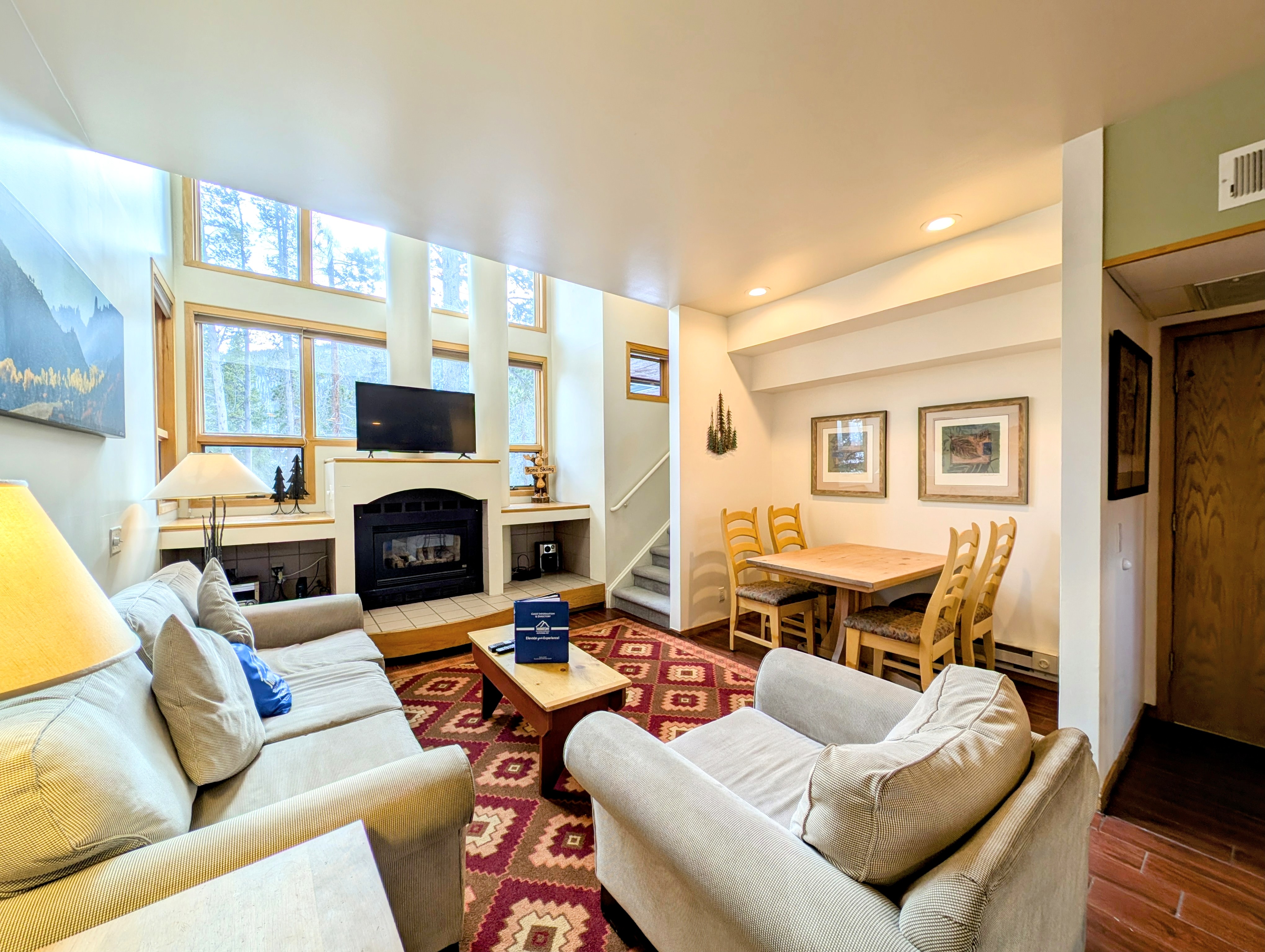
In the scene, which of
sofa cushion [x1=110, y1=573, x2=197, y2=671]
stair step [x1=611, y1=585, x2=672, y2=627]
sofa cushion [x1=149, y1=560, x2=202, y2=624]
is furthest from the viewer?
stair step [x1=611, y1=585, x2=672, y2=627]

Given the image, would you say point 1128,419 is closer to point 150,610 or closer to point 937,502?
point 937,502

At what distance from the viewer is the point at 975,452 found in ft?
10.5

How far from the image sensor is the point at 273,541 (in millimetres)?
3354

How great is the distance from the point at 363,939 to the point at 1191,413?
366cm

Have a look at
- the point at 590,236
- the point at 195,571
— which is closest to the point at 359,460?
the point at 195,571

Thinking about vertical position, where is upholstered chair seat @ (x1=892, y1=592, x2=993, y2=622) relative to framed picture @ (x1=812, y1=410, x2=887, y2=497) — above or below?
below

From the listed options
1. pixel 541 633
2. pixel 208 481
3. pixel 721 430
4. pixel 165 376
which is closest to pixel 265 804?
pixel 541 633

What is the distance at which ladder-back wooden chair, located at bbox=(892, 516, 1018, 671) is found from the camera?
273cm

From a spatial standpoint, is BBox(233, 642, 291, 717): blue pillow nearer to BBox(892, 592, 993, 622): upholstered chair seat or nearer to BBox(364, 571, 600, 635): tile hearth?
BBox(364, 571, 600, 635): tile hearth

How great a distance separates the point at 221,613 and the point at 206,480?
0.92 metres

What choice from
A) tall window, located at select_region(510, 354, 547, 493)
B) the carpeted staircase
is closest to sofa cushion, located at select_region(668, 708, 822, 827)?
the carpeted staircase

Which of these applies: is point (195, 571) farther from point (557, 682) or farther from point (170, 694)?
point (557, 682)

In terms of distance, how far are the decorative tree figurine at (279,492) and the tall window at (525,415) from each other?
6.15ft

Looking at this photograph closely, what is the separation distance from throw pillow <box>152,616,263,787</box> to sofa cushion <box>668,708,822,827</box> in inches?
49.9
